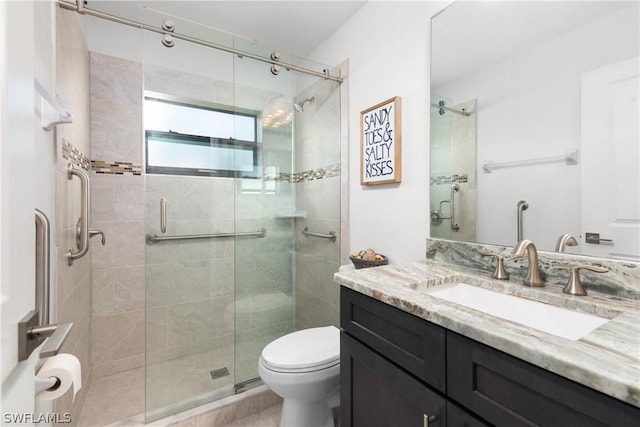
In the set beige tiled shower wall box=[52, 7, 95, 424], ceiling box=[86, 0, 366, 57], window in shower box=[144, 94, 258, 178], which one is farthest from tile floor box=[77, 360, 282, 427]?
ceiling box=[86, 0, 366, 57]

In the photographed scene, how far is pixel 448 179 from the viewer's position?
139 cm

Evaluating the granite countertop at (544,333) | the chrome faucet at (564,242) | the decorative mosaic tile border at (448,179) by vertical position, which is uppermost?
the decorative mosaic tile border at (448,179)

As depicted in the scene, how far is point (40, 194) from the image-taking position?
1096 millimetres

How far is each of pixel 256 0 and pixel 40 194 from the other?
162 cm

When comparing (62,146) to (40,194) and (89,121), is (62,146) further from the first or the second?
(89,121)

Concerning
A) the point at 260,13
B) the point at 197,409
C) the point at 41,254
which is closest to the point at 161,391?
the point at 197,409

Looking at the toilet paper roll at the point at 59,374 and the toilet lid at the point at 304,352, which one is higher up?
the toilet paper roll at the point at 59,374

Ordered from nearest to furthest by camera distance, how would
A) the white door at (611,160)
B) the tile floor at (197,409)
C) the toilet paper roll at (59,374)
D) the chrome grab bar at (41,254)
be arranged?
the toilet paper roll at (59,374)
the chrome grab bar at (41,254)
the white door at (611,160)
the tile floor at (197,409)

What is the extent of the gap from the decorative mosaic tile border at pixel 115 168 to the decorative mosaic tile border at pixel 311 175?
3.39ft

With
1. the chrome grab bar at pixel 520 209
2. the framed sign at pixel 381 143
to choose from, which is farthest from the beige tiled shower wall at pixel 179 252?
the chrome grab bar at pixel 520 209

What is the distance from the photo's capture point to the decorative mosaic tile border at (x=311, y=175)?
6.88ft

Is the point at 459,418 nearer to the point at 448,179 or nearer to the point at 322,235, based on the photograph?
the point at 448,179

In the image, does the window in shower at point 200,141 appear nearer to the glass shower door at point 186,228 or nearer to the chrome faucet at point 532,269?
the glass shower door at point 186,228

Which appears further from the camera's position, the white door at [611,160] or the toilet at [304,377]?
the toilet at [304,377]
